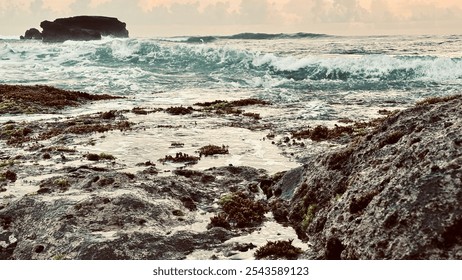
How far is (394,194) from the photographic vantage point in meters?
9.41

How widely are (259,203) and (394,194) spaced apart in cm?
608

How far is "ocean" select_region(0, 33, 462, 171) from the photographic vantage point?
112 ft

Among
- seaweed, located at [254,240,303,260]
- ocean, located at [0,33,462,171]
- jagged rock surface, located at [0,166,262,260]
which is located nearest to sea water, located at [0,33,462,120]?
ocean, located at [0,33,462,171]

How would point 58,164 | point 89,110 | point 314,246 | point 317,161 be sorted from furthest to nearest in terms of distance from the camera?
point 89,110, point 58,164, point 317,161, point 314,246

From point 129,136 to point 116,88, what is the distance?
127 ft

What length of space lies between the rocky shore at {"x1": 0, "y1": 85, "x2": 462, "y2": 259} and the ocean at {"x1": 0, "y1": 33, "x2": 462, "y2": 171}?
4.36m

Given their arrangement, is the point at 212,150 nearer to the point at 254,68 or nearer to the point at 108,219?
the point at 108,219

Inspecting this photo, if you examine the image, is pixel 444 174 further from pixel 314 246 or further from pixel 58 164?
pixel 58 164

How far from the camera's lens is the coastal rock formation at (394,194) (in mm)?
8352

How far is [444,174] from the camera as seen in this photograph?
896cm

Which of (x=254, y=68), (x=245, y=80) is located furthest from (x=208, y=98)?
(x=254, y=68)

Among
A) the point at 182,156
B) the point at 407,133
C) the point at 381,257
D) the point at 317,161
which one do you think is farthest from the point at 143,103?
the point at 381,257

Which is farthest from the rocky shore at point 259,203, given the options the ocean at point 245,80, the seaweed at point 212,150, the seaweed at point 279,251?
the ocean at point 245,80

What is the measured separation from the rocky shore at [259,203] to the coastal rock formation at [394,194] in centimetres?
3
